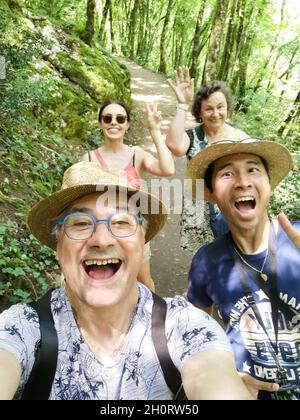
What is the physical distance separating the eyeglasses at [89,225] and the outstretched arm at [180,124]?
2.02 metres

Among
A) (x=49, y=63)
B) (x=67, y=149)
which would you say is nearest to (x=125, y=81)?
(x=49, y=63)

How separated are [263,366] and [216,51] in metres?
8.32

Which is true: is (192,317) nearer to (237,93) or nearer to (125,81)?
(125,81)

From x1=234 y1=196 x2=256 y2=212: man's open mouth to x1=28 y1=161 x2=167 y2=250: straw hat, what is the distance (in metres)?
0.49

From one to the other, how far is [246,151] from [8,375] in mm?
1903

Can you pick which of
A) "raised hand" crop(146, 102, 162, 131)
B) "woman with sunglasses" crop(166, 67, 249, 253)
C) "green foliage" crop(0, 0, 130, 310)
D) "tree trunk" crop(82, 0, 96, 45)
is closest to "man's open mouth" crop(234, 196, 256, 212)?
"woman with sunglasses" crop(166, 67, 249, 253)

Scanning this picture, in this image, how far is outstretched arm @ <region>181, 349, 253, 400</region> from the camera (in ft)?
4.95

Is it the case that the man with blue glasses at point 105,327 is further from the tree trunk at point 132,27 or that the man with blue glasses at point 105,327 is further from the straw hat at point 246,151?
the tree trunk at point 132,27

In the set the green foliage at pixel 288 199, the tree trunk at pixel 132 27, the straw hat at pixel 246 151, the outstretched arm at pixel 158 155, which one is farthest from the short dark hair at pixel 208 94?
the tree trunk at pixel 132 27

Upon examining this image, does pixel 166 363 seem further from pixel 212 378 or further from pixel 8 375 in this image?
pixel 8 375

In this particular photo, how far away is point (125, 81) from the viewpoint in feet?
42.9

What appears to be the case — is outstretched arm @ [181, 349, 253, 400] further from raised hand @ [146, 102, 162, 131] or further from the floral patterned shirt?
raised hand @ [146, 102, 162, 131]

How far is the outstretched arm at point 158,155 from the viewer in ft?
12.0
